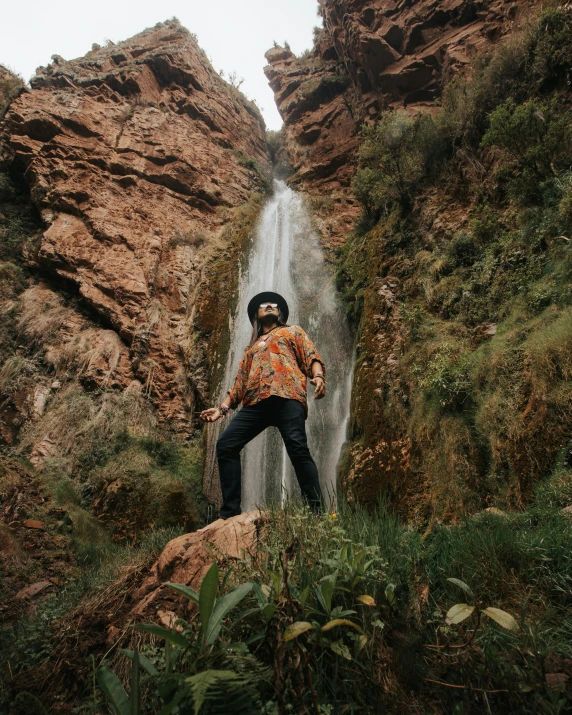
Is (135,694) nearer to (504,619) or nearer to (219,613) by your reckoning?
(219,613)

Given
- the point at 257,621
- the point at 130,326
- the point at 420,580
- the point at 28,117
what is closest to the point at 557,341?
the point at 420,580

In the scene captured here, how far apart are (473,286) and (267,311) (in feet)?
10.9

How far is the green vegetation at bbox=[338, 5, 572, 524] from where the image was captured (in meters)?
3.59

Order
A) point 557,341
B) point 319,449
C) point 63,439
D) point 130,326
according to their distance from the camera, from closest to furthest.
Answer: point 557,341
point 319,449
point 63,439
point 130,326

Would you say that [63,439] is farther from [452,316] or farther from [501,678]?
[501,678]

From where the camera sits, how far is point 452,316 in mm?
5719

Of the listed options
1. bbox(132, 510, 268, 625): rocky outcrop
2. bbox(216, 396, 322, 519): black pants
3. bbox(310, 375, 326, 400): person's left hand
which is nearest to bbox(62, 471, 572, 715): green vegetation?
bbox(132, 510, 268, 625): rocky outcrop

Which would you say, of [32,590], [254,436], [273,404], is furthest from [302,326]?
[32,590]

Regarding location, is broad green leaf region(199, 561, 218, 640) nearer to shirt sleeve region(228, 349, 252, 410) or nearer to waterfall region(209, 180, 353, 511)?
shirt sleeve region(228, 349, 252, 410)

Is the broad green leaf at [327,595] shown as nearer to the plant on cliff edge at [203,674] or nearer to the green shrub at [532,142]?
the plant on cliff edge at [203,674]

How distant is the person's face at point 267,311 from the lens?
4152mm

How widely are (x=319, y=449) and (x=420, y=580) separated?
5.56 metres

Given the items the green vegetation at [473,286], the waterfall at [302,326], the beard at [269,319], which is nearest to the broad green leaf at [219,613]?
the green vegetation at [473,286]

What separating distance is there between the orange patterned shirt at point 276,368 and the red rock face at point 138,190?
599 cm
